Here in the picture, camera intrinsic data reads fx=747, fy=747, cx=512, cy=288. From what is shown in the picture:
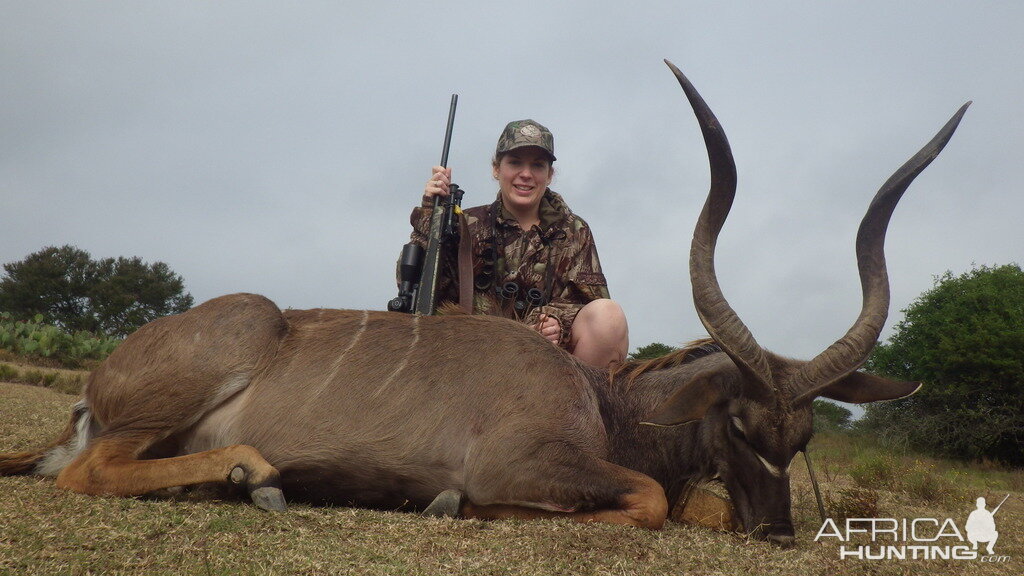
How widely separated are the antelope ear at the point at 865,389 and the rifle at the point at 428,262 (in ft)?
8.67

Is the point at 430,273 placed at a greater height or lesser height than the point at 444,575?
greater

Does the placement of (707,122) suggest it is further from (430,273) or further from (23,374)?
(23,374)

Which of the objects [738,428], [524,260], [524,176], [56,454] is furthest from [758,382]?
[56,454]

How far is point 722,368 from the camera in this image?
377cm

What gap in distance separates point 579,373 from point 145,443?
2222mm

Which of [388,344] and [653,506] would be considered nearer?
[653,506]

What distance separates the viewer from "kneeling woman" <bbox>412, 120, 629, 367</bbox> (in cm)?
593

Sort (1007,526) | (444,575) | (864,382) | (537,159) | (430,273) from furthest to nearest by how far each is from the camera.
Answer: (537,159) < (430,273) < (1007,526) < (864,382) < (444,575)

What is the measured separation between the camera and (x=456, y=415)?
3.73 meters

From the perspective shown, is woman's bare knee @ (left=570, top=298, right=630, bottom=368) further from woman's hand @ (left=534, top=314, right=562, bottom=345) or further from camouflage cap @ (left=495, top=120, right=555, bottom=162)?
camouflage cap @ (left=495, top=120, right=555, bottom=162)

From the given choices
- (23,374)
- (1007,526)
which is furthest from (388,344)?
(23,374)

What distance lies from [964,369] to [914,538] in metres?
12.7

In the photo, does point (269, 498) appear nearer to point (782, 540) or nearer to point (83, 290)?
point (782, 540)

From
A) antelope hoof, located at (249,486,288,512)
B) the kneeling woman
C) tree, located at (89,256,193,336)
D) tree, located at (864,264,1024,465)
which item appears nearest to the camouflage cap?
the kneeling woman
